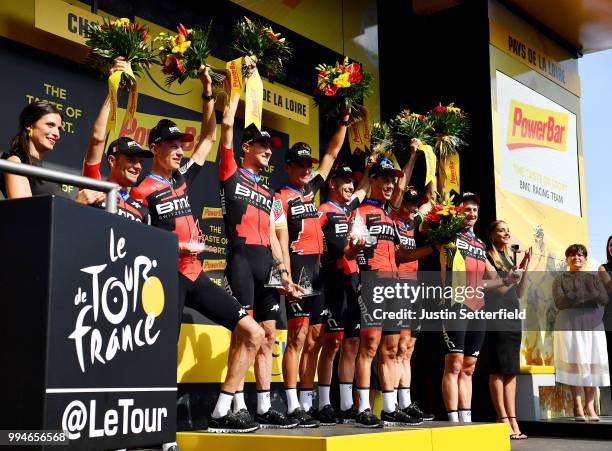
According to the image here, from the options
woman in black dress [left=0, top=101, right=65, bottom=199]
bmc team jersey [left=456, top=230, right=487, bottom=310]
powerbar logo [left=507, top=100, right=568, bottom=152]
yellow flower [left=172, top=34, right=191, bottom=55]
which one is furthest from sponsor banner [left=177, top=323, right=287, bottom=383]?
powerbar logo [left=507, top=100, right=568, bottom=152]

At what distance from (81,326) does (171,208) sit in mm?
2391

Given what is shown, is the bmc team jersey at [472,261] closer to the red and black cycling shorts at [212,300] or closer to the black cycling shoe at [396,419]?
the black cycling shoe at [396,419]

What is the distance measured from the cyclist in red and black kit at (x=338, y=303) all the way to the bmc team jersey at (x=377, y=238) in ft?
0.32

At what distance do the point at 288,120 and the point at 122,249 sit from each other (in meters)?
4.81

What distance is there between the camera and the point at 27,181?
3.30m

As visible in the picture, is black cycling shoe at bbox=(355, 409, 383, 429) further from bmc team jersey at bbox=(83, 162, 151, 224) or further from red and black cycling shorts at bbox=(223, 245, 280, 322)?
bmc team jersey at bbox=(83, 162, 151, 224)

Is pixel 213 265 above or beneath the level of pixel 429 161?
beneath

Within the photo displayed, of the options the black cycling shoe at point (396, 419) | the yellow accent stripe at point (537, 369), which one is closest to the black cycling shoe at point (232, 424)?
the black cycling shoe at point (396, 419)

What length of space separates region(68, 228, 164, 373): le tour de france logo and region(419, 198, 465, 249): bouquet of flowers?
3717 mm

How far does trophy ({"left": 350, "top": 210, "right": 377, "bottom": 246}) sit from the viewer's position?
517cm

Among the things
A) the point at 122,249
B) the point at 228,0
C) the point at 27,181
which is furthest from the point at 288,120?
the point at 122,249

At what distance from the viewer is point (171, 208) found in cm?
432

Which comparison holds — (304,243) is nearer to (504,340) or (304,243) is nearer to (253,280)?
(253,280)

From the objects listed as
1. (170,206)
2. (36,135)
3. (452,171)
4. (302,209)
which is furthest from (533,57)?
(36,135)
